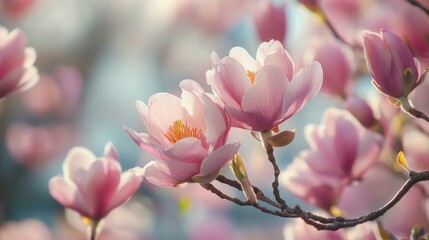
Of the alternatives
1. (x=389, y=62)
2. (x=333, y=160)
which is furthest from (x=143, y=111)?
(x=333, y=160)

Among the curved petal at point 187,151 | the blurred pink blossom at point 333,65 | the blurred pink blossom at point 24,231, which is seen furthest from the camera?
the blurred pink blossom at point 24,231

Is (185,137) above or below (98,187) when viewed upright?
above

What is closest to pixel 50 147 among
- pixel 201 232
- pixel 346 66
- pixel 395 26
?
pixel 201 232

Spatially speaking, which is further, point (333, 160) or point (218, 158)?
point (333, 160)

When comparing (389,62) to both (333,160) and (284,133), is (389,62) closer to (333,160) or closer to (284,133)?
(284,133)

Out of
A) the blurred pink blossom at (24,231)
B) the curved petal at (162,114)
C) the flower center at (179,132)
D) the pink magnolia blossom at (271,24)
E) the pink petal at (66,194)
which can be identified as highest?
the curved petal at (162,114)

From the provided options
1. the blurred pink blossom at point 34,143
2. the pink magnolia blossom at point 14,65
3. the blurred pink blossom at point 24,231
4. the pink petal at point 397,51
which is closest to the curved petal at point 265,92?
the pink petal at point 397,51

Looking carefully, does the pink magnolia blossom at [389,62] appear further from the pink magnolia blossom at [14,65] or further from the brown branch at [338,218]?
the pink magnolia blossom at [14,65]
